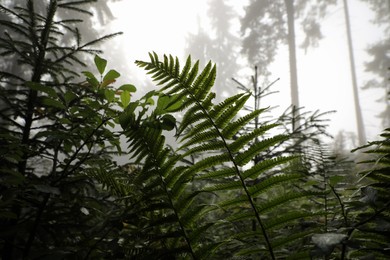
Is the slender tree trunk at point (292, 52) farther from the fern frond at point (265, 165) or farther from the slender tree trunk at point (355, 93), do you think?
the fern frond at point (265, 165)

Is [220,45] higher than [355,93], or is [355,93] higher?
[220,45]

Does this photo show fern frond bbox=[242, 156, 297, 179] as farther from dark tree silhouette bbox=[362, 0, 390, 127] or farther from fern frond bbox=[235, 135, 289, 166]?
dark tree silhouette bbox=[362, 0, 390, 127]

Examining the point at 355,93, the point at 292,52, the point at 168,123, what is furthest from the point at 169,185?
the point at 355,93

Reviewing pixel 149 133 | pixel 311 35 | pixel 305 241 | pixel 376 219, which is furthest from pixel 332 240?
pixel 311 35

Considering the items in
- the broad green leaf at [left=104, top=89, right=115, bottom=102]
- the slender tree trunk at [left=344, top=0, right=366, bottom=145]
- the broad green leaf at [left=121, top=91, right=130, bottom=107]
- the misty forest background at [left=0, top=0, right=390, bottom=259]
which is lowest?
the misty forest background at [left=0, top=0, right=390, bottom=259]

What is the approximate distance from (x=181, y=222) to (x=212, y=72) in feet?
1.88

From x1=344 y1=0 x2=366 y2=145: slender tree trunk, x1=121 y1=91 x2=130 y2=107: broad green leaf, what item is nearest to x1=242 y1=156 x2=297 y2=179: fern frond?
x1=121 y1=91 x2=130 y2=107: broad green leaf

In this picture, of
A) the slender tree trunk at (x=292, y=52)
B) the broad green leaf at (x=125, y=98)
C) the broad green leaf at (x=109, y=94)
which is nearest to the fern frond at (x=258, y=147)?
the broad green leaf at (x=125, y=98)

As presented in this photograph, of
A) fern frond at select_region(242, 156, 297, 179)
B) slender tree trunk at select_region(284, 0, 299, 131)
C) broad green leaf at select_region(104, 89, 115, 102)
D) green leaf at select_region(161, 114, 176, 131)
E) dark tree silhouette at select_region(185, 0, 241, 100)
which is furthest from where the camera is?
dark tree silhouette at select_region(185, 0, 241, 100)

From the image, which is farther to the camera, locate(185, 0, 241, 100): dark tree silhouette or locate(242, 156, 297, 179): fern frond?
locate(185, 0, 241, 100): dark tree silhouette

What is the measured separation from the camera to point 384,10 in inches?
1013

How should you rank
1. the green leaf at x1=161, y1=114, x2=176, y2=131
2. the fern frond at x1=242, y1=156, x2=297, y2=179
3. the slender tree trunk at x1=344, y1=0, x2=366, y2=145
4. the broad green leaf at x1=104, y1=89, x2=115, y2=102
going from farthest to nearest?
Answer: the slender tree trunk at x1=344, y1=0, x2=366, y2=145 < the broad green leaf at x1=104, y1=89, x2=115, y2=102 < the green leaf at x1=161, y1=114, x2=176, y2=131 < the fern frond at x1=242, y1=156, x2=297, y2=179

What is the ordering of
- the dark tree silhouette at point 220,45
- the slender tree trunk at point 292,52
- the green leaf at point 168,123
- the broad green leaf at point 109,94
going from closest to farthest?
the green leaf at point 168,123 → the broad green leaf at point 109,94 → the slender tree trunk at point 292,52 → the dark tree silhouette at point 220,45

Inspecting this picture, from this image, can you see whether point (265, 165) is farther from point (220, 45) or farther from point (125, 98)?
point (220, 45)
